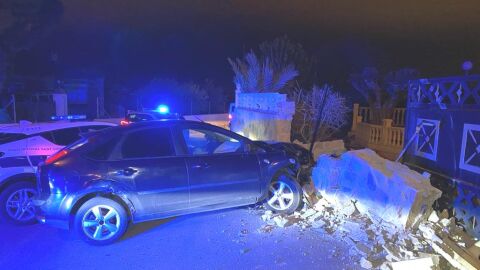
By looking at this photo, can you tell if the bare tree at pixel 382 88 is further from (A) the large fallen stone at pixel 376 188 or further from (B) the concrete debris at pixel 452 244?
(B) the concrete debris at pixel 452 244

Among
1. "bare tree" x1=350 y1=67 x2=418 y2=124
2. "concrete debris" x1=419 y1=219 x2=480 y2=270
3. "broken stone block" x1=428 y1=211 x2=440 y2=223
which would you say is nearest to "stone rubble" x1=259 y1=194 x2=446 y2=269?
"concrete debris" x1=419 y1=219 x2=480 y2=270

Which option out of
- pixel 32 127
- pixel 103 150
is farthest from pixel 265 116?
pixel 103 150

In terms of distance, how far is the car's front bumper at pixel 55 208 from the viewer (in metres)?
4.29

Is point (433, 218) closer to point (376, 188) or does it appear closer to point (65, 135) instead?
point (376, 188)

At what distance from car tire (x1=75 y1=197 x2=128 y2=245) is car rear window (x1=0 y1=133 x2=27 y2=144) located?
1.80 m

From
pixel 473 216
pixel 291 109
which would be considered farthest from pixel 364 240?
pixel 291 109

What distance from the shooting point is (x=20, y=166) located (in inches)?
203

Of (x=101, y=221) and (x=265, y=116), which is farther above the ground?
(x=265, y=116)

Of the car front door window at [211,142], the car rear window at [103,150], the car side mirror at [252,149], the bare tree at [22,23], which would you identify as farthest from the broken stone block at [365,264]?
the bare tree at [22,23]

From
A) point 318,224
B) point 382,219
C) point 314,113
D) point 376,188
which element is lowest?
point 318,224

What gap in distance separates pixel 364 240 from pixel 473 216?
5.71 ft

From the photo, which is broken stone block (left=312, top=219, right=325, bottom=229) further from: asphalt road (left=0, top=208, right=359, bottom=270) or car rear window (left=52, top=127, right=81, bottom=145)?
car rear window (left=52, top=127, right=81, bottom=145)

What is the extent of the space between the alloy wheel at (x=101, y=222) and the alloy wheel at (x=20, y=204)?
1.38 meters

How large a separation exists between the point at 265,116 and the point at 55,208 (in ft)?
24.4
